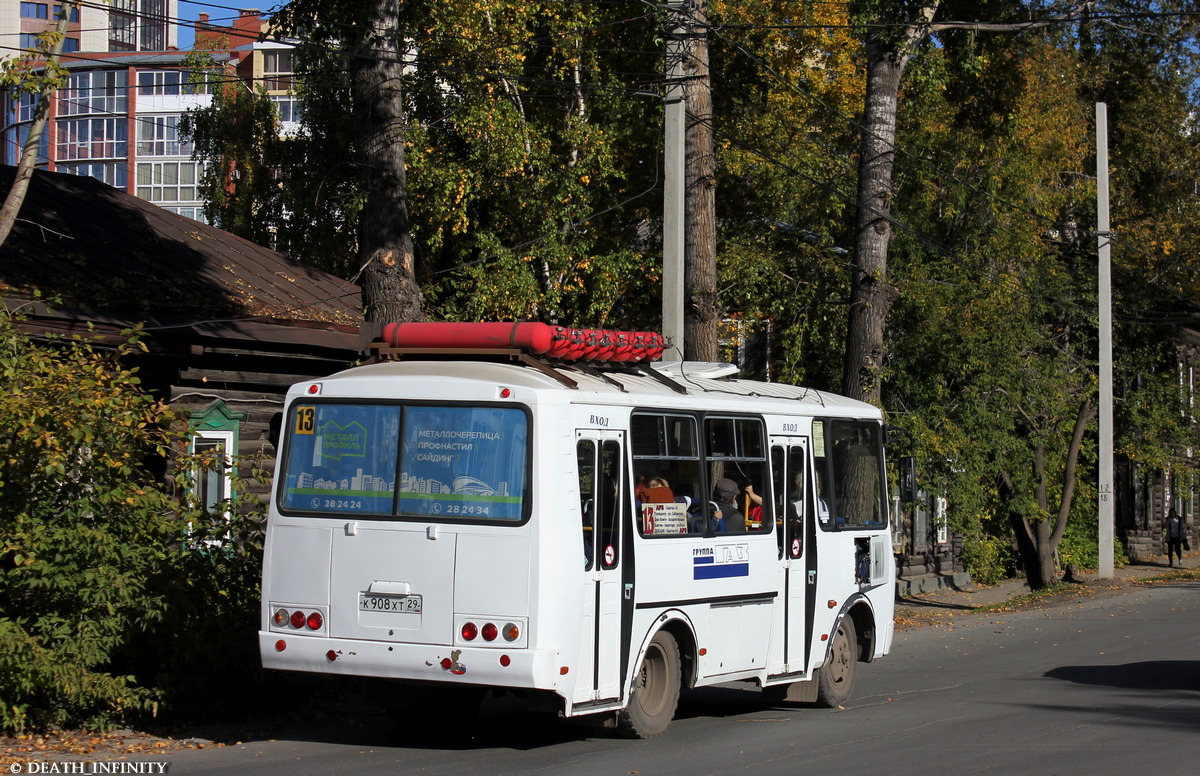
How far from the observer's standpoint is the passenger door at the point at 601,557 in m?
9.20

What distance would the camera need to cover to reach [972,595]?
27781 mm

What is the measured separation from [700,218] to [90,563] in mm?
9342

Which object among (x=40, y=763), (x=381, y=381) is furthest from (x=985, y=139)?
(x=40, y=763)

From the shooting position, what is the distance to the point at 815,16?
31.3 meters

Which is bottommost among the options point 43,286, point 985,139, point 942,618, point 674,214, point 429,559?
point 942,618

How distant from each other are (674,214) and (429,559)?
7734mm

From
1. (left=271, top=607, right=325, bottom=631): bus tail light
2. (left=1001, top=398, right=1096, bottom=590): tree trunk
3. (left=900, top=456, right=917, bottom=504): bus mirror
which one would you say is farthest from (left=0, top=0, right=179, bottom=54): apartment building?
(left=271, top=607, right=325, bottom=631): bus tail light

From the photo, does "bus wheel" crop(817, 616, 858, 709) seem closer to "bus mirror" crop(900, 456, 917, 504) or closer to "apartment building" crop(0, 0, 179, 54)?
"bus mirror" crop(900, 456, 917, 504)

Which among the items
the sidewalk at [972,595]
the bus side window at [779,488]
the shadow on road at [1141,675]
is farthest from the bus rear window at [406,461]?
the sidewalk at [972,595]

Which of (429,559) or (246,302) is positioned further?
(246,302)

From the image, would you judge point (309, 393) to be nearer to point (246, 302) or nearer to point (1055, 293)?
point (246, 302)

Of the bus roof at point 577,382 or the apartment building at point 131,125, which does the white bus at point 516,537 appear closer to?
the bus roof at point 577,382

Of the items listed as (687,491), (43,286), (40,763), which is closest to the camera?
(40,763)

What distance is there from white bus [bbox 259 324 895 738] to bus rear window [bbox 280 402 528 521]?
1cm
